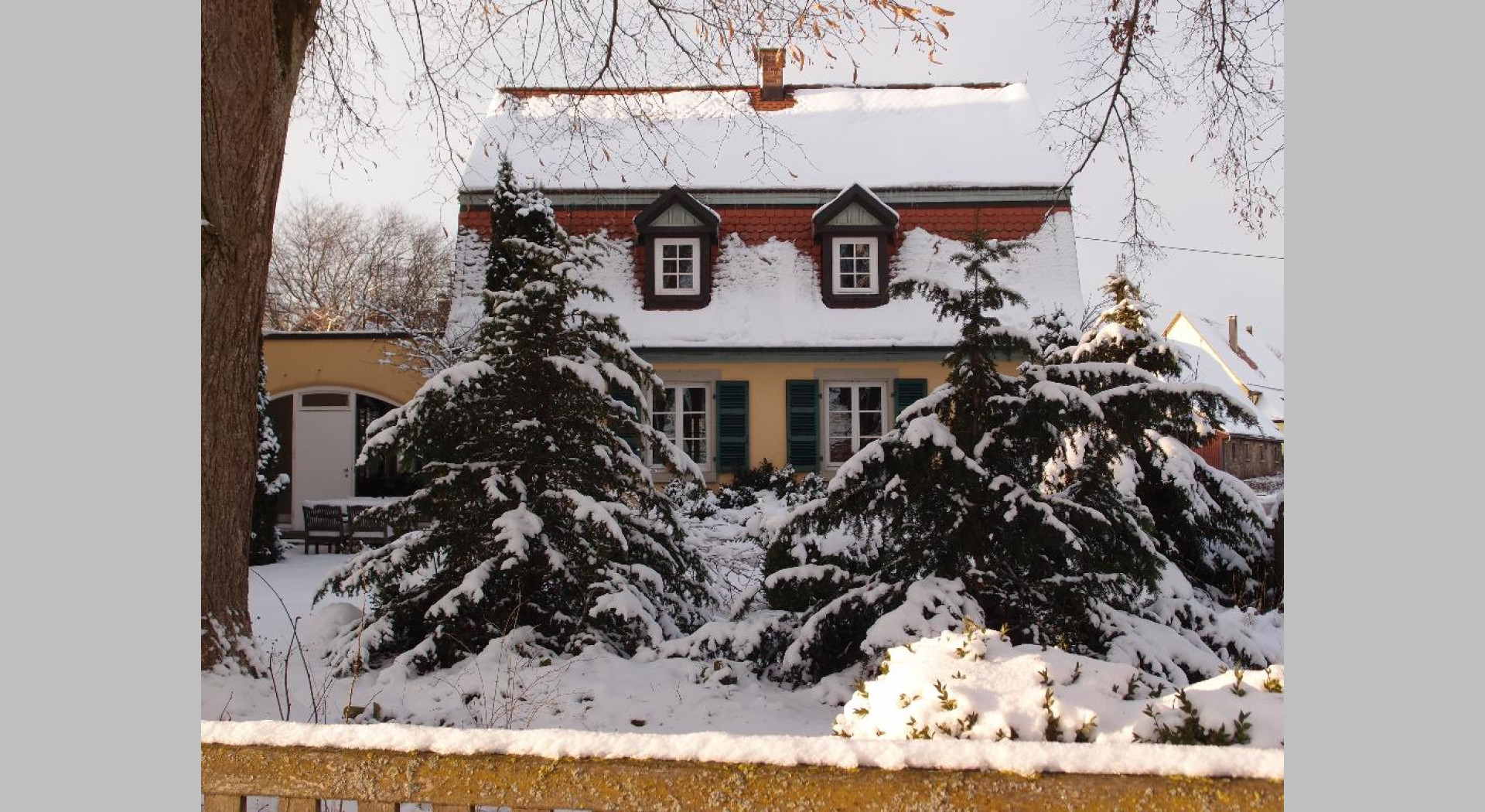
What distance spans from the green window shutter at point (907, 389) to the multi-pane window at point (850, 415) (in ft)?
0.73

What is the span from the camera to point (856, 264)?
15172mm

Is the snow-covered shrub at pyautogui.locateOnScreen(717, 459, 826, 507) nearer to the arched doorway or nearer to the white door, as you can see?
the arched doorway

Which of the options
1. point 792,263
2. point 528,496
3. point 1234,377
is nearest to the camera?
point 528,496

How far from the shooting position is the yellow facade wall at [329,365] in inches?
547

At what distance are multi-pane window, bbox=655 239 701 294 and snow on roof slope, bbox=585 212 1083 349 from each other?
36 centimetres

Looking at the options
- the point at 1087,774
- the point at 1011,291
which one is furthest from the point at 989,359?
the point at 1087,774

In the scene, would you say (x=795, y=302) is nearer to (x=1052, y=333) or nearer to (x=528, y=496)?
(x=1052, y=333)

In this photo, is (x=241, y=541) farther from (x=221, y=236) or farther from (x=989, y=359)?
(x=989, y=359)

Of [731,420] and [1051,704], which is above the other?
[731,420]

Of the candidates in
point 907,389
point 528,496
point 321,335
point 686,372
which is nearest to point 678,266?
point 686,372

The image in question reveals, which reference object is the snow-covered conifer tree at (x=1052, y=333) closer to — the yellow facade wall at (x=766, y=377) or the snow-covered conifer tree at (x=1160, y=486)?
the snow-covered conifer tree at (x=1160, y=486)

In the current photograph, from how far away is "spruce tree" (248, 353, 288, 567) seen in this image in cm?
1130

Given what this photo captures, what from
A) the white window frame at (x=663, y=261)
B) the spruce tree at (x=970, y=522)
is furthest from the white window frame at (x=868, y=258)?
the spruce tree at (x=970, y=522)

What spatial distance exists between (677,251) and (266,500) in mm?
6916
